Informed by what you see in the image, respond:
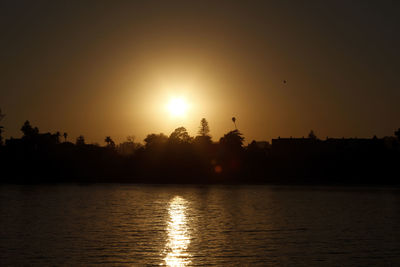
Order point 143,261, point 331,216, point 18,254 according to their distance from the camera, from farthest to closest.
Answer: point 331,216 → point 18,254 → point 143,261

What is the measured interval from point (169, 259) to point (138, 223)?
26036 millimetres

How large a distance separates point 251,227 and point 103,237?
18.1m

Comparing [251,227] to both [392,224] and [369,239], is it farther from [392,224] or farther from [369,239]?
[392,224]

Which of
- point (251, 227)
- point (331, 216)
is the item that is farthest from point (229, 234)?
point (331, 216)

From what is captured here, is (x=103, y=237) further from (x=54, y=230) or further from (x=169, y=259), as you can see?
(x=169, y=259)

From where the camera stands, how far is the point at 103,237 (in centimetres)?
5072

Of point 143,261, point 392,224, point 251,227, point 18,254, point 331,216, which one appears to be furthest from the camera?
point 331,216

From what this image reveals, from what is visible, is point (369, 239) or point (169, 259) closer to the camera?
point (169, 259)

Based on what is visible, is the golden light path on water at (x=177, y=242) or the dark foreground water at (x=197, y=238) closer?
the golden light path on water at (x=177, y=242)

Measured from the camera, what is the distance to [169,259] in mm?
38781

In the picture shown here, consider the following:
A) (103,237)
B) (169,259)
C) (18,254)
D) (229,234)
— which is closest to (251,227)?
(229,234)

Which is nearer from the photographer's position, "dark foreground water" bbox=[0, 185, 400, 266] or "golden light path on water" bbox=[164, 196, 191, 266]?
"golden light path on water" bbox=[164, 196, 191, 266]

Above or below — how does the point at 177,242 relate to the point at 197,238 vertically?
below

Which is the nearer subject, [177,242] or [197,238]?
[177,242]
